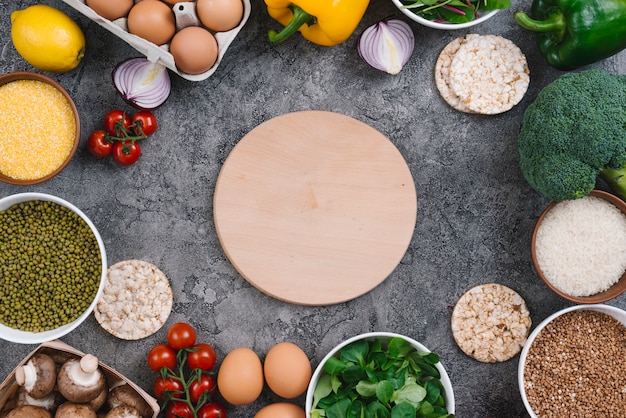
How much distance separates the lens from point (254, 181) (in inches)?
57.4

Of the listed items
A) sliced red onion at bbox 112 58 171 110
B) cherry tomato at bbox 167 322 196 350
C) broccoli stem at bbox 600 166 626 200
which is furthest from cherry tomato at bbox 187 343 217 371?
broccoli stem at bbox 600 166 626 200

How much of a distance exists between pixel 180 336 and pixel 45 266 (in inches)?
13.0

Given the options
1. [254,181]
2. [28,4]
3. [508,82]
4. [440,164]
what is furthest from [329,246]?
[28,4]

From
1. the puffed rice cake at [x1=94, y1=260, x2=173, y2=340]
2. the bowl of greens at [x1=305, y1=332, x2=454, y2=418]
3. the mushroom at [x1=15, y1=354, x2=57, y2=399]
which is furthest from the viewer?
the puffed rice cake at [x1=94, y1=260, x2=173, y2=340]

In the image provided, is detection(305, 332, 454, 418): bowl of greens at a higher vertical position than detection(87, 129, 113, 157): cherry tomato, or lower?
lower

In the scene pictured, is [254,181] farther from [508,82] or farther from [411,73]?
[508,82]

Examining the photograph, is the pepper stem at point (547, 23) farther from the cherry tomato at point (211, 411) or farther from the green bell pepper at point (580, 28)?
the cherry tomato at point (211, 411)

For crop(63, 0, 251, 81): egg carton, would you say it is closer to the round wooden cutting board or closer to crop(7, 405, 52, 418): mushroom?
the round wooden cutting board

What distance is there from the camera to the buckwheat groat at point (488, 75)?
1483 millimetres

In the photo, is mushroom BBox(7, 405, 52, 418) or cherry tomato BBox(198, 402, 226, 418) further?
cherry tomato BBox(198, 402, 226, 418)

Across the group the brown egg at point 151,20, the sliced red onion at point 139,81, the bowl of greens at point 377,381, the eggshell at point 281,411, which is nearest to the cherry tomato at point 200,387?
the eggshell at point 281,411

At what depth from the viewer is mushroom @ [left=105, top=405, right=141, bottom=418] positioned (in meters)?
1.28

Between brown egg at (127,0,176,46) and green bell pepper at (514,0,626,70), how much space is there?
0.74 m

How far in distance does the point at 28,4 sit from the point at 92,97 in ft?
0.84
